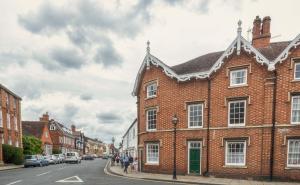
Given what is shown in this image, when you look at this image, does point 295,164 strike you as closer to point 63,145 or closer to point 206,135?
point 206,135

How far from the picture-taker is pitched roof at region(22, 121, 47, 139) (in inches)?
2413

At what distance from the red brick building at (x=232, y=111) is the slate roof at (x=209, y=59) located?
10cm

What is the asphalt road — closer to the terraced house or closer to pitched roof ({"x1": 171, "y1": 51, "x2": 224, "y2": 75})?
pitched roof ({"x1": 171, "y1": 51, "x2": 224, "y2": 75})

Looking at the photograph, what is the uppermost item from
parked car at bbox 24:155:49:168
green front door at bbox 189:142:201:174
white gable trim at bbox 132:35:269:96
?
white gable trim at bbox 132:35:269:96

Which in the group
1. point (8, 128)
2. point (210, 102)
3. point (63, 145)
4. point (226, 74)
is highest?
point (226, 74)

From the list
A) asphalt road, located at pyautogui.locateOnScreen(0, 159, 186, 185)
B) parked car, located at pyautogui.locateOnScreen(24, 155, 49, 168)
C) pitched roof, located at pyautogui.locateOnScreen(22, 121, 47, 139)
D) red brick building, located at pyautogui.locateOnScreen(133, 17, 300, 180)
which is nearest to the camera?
asphalt road, located at pyautogui.locateOnScreen(0, 159, 186, 185)

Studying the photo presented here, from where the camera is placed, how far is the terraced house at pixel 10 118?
38019 millimetres

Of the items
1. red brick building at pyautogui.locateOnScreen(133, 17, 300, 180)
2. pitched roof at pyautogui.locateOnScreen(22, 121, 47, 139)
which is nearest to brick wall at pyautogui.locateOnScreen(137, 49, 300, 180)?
red brick building at pyautogui.locateOnScreen(133, 17, 300, 180)

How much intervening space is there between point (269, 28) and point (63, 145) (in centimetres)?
7158

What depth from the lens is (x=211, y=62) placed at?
2469cm

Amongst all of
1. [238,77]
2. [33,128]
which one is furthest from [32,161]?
[33,128]

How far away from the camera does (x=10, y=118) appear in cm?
4147

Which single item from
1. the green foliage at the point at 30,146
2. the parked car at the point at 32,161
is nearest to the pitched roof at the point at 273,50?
the parked car at the point at 32,161

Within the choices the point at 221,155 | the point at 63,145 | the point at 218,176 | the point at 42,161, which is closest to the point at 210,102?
the point at 221,155
